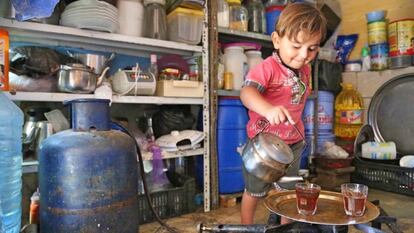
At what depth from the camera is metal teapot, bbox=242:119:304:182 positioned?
0.77 metres

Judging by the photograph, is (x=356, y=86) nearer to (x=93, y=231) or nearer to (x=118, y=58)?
(x=118, y=58)

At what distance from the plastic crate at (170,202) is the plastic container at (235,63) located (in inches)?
27.6

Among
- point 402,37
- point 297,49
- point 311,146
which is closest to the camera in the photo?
point 297,49

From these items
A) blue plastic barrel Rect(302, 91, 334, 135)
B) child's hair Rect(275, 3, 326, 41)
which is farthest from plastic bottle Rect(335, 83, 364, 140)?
child's hair Rect(275, 3, 326, 41)

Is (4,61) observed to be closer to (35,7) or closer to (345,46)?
(35,7)

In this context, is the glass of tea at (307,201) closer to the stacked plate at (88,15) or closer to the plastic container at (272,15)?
the stacked plate at (88,15)

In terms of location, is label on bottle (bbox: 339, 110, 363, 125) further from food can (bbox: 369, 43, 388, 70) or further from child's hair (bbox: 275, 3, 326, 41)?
child's hair (bbox: 275, 3, 326, 41)

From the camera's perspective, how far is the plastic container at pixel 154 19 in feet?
5.36

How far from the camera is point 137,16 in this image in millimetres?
1560

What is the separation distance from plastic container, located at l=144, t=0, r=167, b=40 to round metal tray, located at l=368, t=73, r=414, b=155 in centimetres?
183

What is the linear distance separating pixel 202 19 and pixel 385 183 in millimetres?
1664

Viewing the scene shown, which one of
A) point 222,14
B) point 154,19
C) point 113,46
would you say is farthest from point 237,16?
point 113,46

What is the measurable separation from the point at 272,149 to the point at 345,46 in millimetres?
2206

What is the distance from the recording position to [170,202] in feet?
5.28
